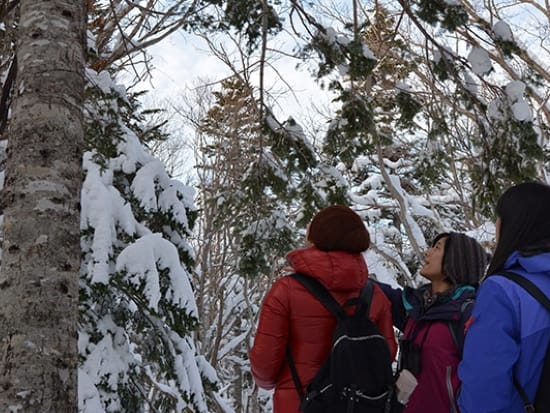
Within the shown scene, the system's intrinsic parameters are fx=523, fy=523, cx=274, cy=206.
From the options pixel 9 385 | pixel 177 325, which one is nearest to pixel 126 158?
pixel 177 325

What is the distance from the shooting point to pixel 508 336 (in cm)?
160

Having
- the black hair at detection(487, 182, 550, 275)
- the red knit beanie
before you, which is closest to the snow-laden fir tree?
the red knit beanie

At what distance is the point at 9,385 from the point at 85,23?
154 centimetres

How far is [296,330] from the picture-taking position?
89.8 inches

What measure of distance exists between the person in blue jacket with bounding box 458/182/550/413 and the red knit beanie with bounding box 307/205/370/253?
0.74 metres

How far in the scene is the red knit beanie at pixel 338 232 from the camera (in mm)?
2393

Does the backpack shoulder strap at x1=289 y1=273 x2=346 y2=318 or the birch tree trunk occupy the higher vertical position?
the birch tree trunk

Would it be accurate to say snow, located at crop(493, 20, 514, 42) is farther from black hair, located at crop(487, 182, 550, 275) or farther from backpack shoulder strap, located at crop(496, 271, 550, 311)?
backpack shoulder strap, located at crop(496, 271, 550, 311)

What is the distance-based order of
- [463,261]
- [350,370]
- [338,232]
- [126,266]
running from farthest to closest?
[126,266] → [463,261] → [338,232] → [350,370]

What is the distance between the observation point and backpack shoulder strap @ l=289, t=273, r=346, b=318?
2283mm

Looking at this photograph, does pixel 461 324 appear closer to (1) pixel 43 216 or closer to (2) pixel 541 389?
(2) pixel 541 389

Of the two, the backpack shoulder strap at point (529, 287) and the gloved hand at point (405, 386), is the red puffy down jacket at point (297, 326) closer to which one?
the gloved hand at point (405, 386)

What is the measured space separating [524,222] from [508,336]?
42 centimetres

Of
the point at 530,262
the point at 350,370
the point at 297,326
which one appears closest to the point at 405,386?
the point at 350,370
